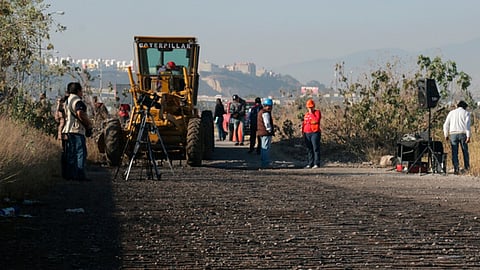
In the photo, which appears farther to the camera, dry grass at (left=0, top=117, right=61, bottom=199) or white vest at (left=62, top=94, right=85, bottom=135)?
white vest at (left=62, top=94, right=85, bottom=135)

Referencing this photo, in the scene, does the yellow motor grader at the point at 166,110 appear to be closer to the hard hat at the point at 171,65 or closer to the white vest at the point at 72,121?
the hard hat at the point at 171,65

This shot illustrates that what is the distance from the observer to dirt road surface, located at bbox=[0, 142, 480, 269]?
9.25 m

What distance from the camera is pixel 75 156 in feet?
62.3

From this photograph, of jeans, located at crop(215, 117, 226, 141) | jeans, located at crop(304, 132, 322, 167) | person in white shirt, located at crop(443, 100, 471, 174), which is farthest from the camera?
jeans, located at crop(215, 117, 226, 141)

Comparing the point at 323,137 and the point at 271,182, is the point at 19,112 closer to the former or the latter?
the point at 271,182

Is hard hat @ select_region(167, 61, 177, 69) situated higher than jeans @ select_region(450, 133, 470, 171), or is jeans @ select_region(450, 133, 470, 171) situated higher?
hard hat @ select_region(167, 61, 177, 69)

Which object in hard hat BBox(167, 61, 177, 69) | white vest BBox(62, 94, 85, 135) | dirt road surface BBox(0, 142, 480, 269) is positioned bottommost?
dirt road surface BBox(0, 142, 480, 269)

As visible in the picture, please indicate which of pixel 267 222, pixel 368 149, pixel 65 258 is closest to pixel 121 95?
pixel 368 149

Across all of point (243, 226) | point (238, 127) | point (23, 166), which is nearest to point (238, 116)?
point (238, 127)

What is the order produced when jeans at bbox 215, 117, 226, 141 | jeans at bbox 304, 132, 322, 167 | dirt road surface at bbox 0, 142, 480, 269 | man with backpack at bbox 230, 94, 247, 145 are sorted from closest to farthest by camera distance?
dirt road surface at bbox 0, 142, 480, 269, jeans at bbox 304, 132, 322, 167, man with backpack at bbox 230, 94, 247, 145, jeans at bbox 215, 117, 226, 141

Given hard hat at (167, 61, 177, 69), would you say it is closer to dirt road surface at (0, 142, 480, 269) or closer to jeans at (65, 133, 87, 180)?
dirt road surface at (0, 142, 480, 269)

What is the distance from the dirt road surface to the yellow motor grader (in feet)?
10.5

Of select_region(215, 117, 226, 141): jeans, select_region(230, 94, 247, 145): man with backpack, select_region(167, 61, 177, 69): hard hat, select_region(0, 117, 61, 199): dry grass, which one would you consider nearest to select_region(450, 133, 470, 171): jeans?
select_region(167, 61, 177, 69): hard hat

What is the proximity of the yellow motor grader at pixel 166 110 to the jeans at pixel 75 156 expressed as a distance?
1409 millimetres
